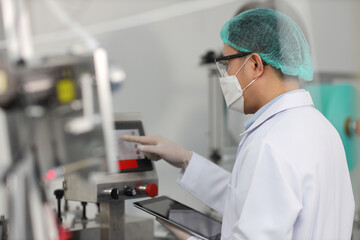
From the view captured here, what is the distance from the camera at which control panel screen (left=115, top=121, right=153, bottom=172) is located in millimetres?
1149

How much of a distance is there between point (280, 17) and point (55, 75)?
0.59 metres

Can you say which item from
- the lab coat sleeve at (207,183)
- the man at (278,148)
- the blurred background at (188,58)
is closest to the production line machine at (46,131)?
the blurred background at (188,58)

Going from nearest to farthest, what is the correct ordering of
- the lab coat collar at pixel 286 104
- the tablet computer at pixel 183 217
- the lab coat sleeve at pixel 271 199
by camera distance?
the lab coat sleeve at pixel 271 199 < the lab coat collar at pixel 286 104 < the tablet computer at pixel 183 217

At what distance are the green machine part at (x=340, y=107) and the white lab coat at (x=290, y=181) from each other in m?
0.56

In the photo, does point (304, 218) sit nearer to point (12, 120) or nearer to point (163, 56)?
point (12, 120)

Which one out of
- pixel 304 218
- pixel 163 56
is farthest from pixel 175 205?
pixel 163 56

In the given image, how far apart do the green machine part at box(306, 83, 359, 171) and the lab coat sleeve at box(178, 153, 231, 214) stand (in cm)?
49

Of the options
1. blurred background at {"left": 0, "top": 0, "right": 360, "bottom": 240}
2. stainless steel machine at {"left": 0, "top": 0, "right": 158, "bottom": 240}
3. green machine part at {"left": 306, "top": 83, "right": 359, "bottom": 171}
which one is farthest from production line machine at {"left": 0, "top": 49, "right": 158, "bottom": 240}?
green machine part at {"left": 306, "top": 83, "right": 359, "bottom": 171}

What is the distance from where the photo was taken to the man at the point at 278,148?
0.78 metres

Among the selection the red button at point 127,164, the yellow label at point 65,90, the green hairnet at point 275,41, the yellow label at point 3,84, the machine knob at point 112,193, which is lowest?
the machine knob at point 112,193

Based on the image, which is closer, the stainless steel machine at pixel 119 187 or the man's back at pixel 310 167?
the man's back at pixel 310 167

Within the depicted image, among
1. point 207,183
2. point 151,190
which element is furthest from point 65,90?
point 207,183

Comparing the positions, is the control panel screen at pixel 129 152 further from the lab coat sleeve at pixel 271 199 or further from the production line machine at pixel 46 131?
the lab coat sleeve at pixel 271 199

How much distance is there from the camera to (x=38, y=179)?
2.15 feet
